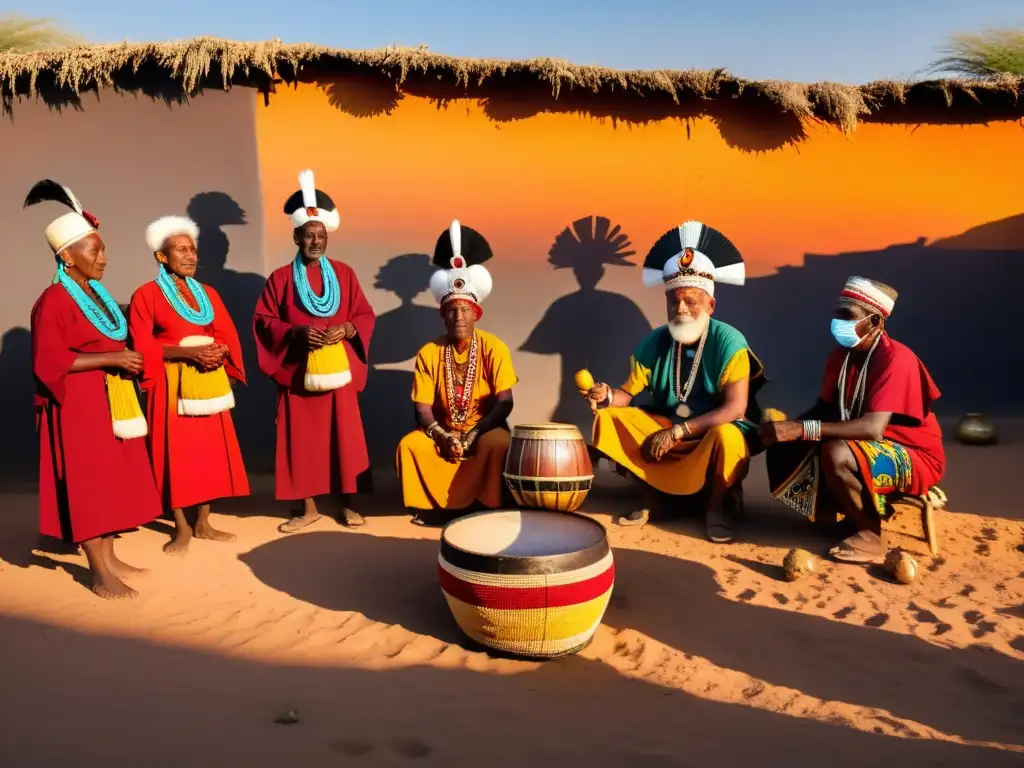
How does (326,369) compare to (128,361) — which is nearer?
(128,361)

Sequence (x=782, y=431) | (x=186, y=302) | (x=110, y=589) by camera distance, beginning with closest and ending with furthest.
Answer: (x=110, y=589)
(x=782, y=431)
(x=186, y=302)

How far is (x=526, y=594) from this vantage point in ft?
10.3

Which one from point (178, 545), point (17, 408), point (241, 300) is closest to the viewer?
point (178, 545)

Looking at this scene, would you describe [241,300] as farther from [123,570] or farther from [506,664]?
[506,664]

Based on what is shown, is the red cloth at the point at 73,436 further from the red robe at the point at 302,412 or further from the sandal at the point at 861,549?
the sandal at the point at 861,549

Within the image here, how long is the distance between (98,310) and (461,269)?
235 centimetres

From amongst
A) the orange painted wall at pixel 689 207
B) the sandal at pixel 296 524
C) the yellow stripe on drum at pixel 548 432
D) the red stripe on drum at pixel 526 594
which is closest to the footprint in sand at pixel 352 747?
the red stripe on drum at pixel 526 594

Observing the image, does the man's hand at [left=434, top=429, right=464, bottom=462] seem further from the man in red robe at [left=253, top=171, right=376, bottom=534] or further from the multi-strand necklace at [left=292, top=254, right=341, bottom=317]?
the multi-strand necklace at [left=292, top=254, right=341, bottom=317]

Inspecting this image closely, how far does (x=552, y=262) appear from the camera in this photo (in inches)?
278

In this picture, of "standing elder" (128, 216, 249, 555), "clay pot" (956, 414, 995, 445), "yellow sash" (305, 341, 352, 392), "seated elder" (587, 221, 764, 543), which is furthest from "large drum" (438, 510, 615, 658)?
"clay pot" (956, 414, 995, 445)

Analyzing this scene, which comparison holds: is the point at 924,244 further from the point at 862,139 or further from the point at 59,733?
the point at 59,733

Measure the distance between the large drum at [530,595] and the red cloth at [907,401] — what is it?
7.07ft

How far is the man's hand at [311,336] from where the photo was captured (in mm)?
5207

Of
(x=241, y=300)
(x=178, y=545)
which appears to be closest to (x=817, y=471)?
(x=178, y=545)
